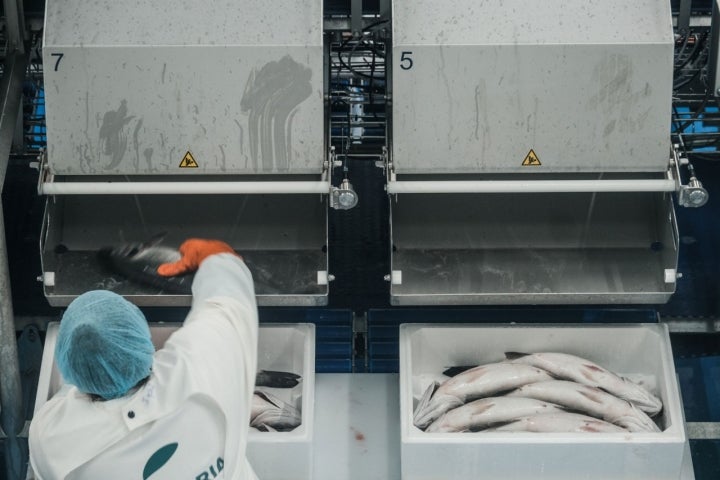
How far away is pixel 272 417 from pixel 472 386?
62 cm

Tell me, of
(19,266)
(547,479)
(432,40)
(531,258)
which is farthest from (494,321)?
(19,266)

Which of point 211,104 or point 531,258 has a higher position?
point 211,104

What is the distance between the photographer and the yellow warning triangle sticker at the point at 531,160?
142 inches

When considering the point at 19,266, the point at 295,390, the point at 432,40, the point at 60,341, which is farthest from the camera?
the point at 19,266

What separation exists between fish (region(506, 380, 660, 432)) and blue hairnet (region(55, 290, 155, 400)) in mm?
1555

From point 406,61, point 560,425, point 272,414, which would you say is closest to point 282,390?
point 272,414

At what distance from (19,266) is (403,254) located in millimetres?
1386

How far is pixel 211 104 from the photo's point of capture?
3.56 m

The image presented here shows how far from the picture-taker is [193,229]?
3869mm

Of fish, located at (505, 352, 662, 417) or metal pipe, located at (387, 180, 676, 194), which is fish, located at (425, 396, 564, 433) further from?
metal pipe, located at (387, 180, 676, 194)

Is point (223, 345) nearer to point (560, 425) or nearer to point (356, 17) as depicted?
point (560, 425)

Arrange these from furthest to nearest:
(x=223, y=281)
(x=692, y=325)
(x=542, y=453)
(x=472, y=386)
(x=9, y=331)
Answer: (x=692, y=325), (x=472, y=386), (x=9, y=331), (x=542, y=453), (x=223, y=281)

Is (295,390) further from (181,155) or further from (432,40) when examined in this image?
(432,40)

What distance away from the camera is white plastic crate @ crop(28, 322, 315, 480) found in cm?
346
